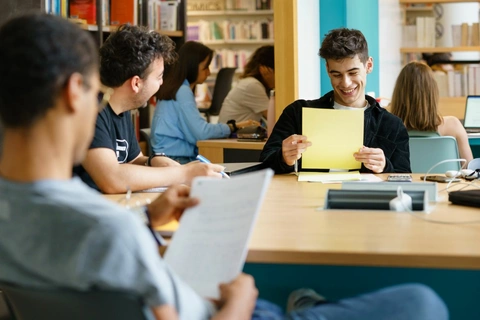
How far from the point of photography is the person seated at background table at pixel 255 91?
5383mm

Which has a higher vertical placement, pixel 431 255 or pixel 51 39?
pixel 51 39

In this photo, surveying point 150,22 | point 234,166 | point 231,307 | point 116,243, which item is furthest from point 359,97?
point 150,22

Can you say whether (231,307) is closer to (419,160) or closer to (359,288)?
Result: (359,288)

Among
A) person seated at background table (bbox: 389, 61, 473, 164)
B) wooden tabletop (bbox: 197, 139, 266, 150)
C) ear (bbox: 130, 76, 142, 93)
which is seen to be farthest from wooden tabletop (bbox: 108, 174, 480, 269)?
wooden tabletop (bbox: 197, 139, 266, 150)

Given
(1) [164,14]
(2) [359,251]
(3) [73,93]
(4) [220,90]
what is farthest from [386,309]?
(4) [220,90]

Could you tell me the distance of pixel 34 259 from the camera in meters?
1.20

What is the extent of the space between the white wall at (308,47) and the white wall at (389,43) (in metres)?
1.21

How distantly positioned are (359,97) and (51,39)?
196cm

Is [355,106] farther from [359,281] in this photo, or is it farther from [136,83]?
[359,281]

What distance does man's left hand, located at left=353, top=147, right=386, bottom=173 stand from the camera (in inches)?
102

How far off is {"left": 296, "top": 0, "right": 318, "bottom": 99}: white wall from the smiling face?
116cm

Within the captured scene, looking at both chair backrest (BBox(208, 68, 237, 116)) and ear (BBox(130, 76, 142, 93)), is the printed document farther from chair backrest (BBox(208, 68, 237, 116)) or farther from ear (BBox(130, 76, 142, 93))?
chair backrest (BBox(208, 68, 237, 116))

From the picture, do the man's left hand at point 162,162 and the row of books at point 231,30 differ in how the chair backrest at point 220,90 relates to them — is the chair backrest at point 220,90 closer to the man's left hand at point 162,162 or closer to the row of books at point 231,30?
the row of books at point 231,30

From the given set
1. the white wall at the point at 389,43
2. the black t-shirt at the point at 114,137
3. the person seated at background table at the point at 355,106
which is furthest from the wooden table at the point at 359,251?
the white wall at the point at 389,43
